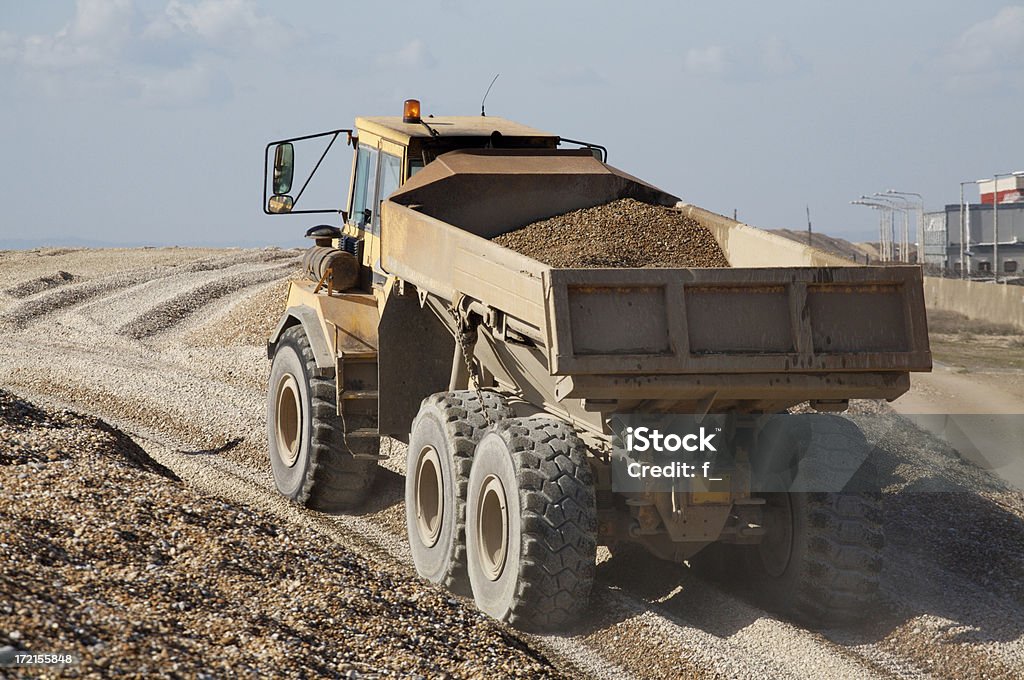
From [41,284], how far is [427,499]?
66.3ft

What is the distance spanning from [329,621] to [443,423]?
2247 mm

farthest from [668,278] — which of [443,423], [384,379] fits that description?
[384,379]

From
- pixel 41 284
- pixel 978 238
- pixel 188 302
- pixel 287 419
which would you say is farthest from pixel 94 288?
pixel 978 238

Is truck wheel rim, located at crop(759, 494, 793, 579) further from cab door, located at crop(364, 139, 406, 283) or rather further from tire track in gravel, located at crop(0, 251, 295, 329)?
tire track in gravel, located at crop(0, 251, 295, 329)

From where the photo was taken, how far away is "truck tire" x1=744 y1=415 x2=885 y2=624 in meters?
7.27

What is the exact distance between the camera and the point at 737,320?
6.52m

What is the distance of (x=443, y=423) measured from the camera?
7.84 meters

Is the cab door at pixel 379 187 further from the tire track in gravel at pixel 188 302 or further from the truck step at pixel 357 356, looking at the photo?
the tire track in gravel at pixel 188 302

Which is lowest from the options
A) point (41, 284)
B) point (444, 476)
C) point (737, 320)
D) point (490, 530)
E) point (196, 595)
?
point (490, 530)

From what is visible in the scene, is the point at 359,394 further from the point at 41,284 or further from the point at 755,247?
the point at 41,284

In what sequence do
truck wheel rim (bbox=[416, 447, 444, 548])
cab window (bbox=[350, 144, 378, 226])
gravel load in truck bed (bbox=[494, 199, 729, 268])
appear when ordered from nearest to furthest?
gravel load in truck bed (bbox=[494, 199, 729, 268])
truck wheel rim (bbox=[416, 447, 444, 548])
cab window (bbox=[350, 144, 378, 226])

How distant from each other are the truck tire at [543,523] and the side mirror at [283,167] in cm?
365

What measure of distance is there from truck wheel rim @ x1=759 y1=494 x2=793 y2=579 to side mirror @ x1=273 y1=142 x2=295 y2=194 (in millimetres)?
4708

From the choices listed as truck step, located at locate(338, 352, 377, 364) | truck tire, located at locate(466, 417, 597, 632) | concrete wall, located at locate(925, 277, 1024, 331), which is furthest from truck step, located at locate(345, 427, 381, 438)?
concrete wall, located at locate(925, 277, 1024, 331)
